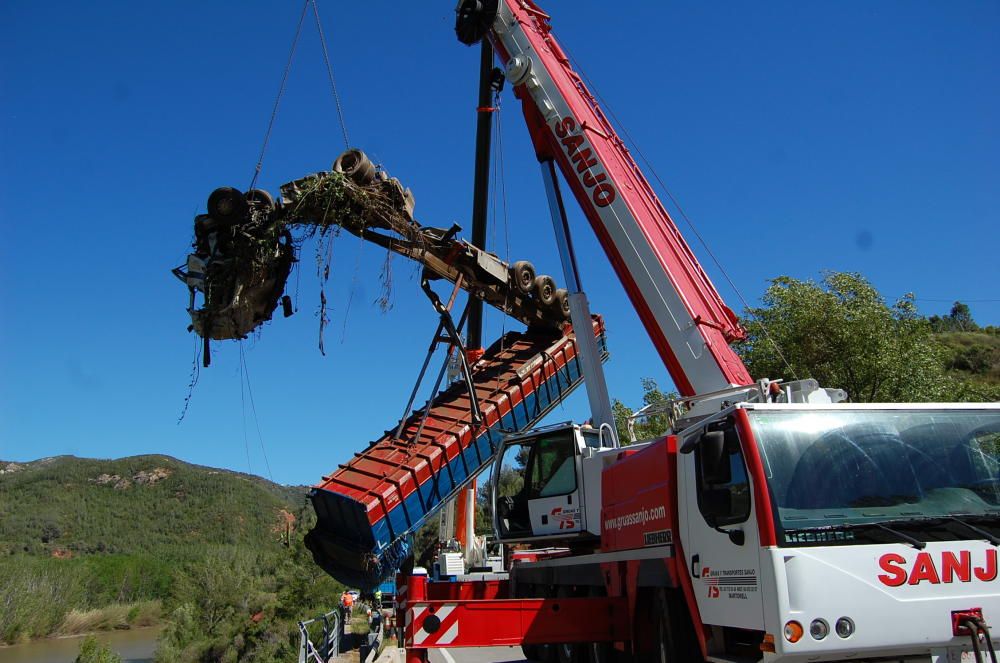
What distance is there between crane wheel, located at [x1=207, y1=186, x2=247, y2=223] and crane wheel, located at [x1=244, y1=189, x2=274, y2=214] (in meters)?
0.14

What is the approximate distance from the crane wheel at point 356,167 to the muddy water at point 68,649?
35577mm

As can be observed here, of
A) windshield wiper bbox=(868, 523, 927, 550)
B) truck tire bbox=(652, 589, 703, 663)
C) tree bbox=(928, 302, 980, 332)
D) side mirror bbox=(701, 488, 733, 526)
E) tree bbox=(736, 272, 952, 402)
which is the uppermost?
tree bbox=(928, 302, 980, 332)

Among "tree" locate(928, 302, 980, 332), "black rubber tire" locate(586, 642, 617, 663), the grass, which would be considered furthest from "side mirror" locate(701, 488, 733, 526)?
"tree" locate(928, 302, 980, 332)

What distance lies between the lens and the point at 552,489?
859 centimetres

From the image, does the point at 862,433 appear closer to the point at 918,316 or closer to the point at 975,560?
the point at 975,560

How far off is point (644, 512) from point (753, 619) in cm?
181

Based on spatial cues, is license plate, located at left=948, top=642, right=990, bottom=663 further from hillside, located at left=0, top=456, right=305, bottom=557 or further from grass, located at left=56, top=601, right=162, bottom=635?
hillside, located at left=0, top=456, right=305, bottom=557

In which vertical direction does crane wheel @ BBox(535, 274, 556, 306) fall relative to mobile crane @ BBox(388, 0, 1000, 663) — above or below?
above

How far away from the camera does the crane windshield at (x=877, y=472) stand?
4.64 m

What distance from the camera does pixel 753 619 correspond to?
4555 mm

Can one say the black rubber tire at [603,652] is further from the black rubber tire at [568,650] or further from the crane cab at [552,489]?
the crane cab at [552,489]

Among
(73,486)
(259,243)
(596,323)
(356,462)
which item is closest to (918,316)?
(596,323)

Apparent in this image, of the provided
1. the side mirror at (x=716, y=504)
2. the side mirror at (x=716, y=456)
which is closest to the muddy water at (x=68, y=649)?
the side mirror at (x=716, y=504)

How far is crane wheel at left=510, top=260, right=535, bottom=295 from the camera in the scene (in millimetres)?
13922
